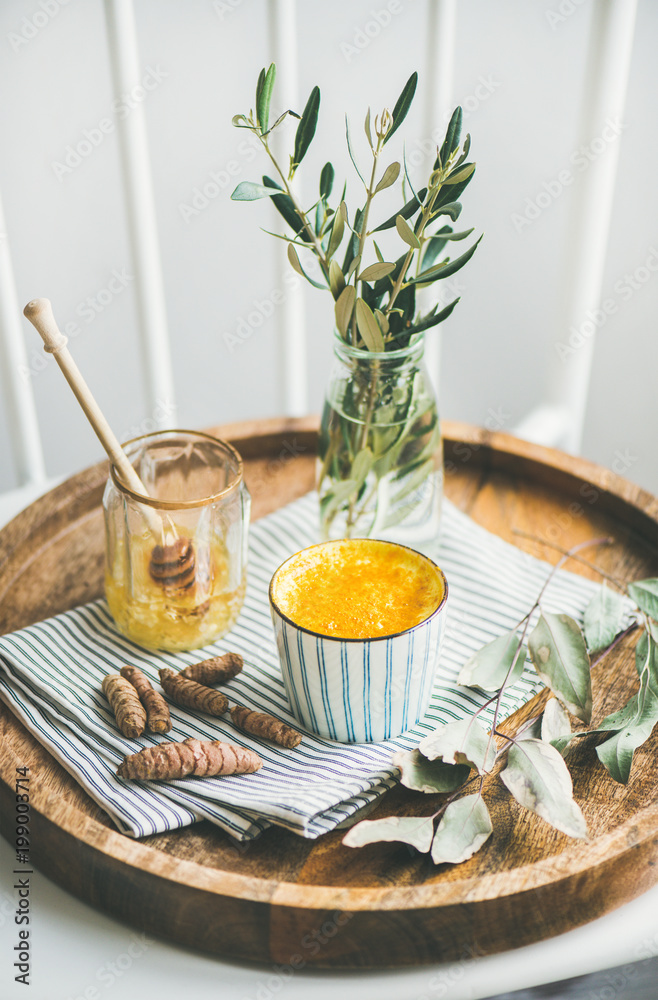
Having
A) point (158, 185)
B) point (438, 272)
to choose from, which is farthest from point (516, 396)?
point (438, 272)

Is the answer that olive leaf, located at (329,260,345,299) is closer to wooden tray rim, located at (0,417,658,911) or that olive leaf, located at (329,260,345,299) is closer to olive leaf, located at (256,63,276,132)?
olive leaf, located at (256,63,276,132)

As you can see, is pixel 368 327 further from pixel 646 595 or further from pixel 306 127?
pixel 646 595

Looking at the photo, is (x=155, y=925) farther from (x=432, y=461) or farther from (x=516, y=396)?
(x=516, y=396)

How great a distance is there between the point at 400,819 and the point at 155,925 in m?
0.18

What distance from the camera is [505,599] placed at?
2.89 ft

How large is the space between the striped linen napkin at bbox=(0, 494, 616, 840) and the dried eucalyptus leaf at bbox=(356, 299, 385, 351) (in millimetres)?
251

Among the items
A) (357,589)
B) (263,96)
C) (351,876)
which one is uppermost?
(263,96)

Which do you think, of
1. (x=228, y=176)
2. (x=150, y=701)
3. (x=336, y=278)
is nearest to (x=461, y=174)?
(x=336, y=278)

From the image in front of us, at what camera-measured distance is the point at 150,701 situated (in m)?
0.75

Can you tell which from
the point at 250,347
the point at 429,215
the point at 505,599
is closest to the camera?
the point at 429,215

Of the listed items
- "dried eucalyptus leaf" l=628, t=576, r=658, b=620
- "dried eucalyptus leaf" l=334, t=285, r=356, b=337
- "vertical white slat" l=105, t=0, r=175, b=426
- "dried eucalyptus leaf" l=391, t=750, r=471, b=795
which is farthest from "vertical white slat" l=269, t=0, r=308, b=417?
"dried eucalyptus leaf" l=391, t=750, r=471, b=795

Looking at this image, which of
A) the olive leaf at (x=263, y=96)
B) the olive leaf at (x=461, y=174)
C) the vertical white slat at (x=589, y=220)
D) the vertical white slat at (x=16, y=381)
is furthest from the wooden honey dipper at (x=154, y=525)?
the vertical white slat at (x=589, y=220)

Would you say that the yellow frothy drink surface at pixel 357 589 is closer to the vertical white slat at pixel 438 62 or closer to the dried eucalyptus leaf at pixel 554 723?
the dried eucalyptus leaf at pixel 554 723

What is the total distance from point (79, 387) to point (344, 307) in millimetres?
→ 226
